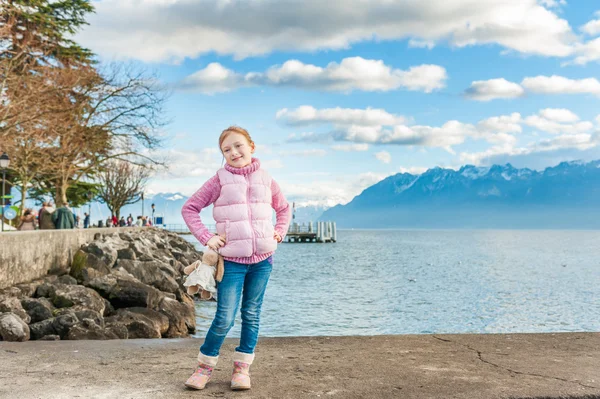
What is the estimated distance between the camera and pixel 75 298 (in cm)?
1123

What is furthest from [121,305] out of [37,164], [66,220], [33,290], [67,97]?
[37,164]

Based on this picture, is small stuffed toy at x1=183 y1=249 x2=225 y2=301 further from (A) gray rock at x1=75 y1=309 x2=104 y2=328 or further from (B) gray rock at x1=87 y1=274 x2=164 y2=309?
(B) gray rock at x1=87 y1=274 x2=164 y2=309

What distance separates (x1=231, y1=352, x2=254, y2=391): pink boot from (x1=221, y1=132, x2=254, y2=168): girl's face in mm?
1311

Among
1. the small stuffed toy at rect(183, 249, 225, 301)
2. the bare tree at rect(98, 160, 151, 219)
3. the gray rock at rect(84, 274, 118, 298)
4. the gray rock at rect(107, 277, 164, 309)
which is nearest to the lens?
the small stuffed toy at rect(183, 249, 225, 301)

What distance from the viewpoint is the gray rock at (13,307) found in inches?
367

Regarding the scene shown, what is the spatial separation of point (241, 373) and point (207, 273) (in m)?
0.73

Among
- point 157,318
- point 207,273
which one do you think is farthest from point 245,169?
point 157,318

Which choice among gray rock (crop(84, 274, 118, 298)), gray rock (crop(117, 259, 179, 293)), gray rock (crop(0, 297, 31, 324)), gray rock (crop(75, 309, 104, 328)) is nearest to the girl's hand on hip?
gray rock (crop(75, 309, 104, 328))

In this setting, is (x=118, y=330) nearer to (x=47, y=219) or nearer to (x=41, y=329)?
(x=41, y=329)

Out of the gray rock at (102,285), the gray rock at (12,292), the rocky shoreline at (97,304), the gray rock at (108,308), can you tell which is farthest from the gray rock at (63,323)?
the gray rock at (102,285)

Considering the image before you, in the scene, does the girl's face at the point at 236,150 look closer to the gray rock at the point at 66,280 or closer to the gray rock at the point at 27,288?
the gray rock at the point at 27,288

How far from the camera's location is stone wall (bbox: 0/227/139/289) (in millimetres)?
11687

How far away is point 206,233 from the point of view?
14.4ft

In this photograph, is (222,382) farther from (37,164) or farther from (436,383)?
(37,164)
